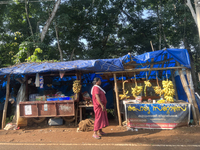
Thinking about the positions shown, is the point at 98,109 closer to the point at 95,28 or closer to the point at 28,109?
the point at 28,109

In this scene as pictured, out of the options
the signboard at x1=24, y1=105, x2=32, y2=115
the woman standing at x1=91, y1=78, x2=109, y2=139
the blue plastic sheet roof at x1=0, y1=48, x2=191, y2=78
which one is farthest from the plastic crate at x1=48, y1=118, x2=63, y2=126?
the woman standing at x1=91, y1=78, x2=109, y2=139

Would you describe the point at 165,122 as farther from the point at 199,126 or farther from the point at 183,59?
the point at 183,59

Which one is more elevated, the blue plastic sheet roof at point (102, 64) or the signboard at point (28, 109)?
the blue plastic sheet roof at point (102, 64)

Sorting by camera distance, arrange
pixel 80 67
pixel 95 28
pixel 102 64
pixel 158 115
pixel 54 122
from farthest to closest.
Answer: pixel 95 28
pixel 54 122
pixel 102 64
pixel 80 67
pixel 158 115

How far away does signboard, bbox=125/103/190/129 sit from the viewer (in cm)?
570

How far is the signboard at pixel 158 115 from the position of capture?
5703 millimetres

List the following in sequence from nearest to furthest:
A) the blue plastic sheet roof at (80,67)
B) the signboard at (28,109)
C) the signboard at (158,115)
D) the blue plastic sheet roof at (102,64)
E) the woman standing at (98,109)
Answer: the woman standing at (98,109), the signboard at (158,115), the blue plastic sheet roof at (102,64), the blue plastic sheet roof at (80,67), the signboard at (28,109)

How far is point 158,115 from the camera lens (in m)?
5.77

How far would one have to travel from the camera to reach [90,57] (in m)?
14.2

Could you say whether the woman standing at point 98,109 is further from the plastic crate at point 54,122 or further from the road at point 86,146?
the plastic crate at point 54,122

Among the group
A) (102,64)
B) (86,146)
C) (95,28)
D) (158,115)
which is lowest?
(86,146)

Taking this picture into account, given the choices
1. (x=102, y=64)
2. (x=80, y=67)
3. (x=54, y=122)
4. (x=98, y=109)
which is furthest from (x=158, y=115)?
(x=54, y=122)

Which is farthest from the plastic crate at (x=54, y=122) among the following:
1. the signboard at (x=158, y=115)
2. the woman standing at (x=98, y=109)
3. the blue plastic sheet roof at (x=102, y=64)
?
the signboard at (x=158, y=115)

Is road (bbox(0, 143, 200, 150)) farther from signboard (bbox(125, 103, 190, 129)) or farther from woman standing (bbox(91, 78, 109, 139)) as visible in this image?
signboard (bbox(125, 103, 190, 129))
